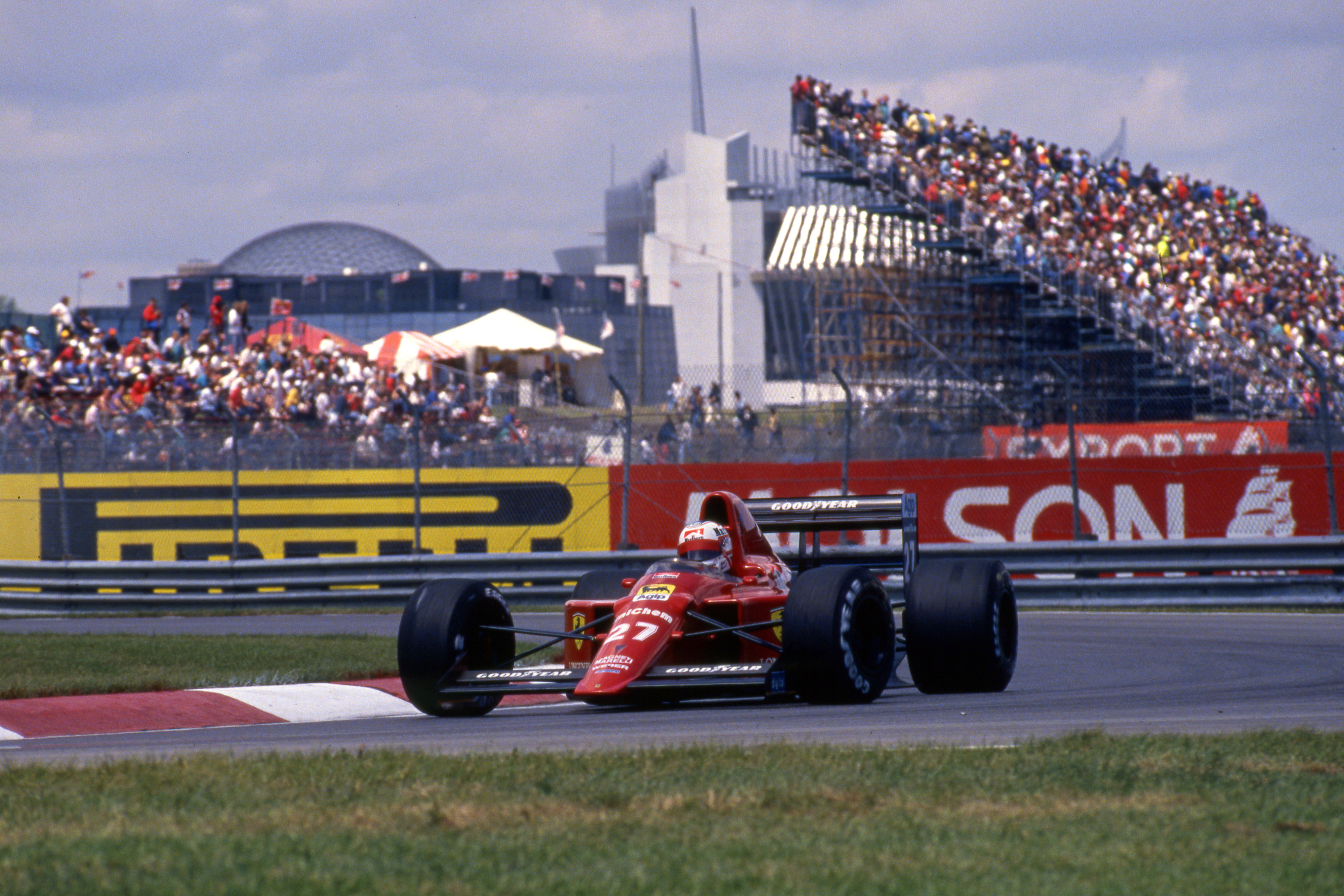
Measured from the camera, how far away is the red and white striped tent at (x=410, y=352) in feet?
106

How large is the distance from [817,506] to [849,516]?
0.23m

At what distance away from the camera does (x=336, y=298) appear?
61000 mm

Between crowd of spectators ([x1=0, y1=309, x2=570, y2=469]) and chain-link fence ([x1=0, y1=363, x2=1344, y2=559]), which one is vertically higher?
crowd of spectators ([x1=0, y1=309, x2=570, y2=469])

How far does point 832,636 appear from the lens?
7.81 meters

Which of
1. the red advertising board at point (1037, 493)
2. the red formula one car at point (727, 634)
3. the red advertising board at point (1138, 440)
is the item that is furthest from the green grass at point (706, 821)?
the red advertising board at point (1138, 440)

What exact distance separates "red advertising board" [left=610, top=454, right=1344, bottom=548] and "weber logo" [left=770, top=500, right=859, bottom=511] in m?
6.13

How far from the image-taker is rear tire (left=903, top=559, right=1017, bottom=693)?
335 inches

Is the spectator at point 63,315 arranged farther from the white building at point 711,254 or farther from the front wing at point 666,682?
the white building at point 711,254

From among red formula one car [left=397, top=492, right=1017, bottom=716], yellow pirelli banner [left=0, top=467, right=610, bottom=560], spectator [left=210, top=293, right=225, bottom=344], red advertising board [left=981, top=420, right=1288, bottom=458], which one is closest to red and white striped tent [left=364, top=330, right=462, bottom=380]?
spectator [left=210, top=293, right=225, bottom=344]

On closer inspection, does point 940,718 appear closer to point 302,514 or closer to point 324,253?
point 302,514

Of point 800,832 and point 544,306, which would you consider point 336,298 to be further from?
point 800,832

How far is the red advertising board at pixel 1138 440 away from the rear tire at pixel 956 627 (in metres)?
7.95

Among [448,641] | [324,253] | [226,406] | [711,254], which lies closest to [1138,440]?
[226,406]

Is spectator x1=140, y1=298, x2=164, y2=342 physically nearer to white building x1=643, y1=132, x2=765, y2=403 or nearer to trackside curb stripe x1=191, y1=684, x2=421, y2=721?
trackside curb stripe x1=191, y1=684, x2=421, y2=721
